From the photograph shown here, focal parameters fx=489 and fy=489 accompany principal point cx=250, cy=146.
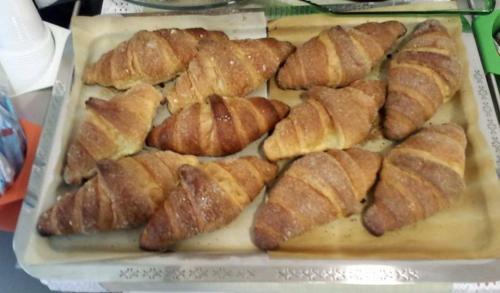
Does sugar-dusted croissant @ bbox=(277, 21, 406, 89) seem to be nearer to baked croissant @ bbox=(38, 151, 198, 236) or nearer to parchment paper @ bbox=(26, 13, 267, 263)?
parchment paper @ bbox=(26, 13, 267, 263)

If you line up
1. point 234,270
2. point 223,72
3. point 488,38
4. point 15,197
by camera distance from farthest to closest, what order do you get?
point 488,38 < point 223,72 < point 15,197 < point 234,270

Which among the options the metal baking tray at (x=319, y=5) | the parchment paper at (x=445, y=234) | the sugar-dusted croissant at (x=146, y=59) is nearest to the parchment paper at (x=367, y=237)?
the parchment paper at (x=445, y=234)

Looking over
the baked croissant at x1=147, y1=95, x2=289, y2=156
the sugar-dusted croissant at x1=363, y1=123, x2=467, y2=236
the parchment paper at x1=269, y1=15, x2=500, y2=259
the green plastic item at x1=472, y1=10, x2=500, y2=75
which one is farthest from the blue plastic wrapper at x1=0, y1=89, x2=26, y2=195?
the green plastic item at x1=472, y1=10, x2=500, y2=75

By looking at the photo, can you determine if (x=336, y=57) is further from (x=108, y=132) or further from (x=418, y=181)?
(x=108, y=132)

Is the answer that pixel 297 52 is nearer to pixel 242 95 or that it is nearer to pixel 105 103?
pixel 242 95

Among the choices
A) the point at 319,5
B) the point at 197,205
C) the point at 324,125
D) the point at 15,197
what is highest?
the point at 319,5

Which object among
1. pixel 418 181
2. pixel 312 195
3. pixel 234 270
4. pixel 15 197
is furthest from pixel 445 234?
pixel 15 197
